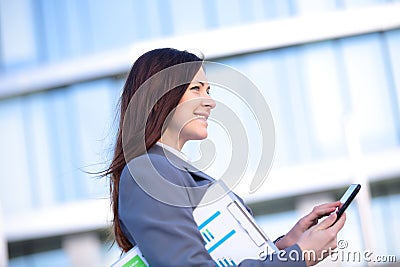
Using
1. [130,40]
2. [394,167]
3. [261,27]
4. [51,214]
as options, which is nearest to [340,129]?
[394,167]

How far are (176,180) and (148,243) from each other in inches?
7.3

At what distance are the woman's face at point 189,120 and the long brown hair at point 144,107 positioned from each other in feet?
0.07

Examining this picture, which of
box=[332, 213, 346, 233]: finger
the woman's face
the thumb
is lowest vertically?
box=[332, 213, 346, 233]: finger

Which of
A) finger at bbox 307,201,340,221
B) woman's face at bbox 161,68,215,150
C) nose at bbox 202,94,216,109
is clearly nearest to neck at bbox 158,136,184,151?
woman's face at bbox 161,68,215,150

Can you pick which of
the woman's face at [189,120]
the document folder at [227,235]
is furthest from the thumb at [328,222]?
the woman's face at [189,120]

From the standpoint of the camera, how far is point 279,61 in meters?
15.8

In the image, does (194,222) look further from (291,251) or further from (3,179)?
(3,179)

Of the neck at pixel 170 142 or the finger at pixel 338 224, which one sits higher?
the neck at pixel 170 142

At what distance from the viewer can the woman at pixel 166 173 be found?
6.68ft

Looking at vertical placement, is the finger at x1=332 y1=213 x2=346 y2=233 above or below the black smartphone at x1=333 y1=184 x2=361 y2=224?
below

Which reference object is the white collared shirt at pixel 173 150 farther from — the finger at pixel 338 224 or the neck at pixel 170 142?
the finger at pixel 338 224

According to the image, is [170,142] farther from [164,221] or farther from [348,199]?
[348,199]

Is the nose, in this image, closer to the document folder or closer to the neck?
the neck

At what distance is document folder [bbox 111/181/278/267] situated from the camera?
2084mm
